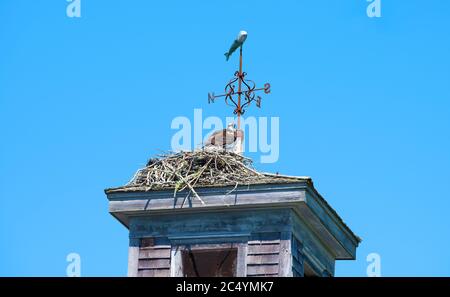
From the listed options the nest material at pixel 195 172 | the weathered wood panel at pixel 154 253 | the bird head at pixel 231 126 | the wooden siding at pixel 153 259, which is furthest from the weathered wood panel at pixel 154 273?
the bird head at pixel 231 126

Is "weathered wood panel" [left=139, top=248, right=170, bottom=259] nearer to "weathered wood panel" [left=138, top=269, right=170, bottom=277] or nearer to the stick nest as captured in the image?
"weathered wood panel" [left=138, top=269, right=170, bottom=277]

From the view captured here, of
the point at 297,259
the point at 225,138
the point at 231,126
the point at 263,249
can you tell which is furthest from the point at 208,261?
the point at 231,126

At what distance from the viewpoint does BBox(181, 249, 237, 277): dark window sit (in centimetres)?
2181

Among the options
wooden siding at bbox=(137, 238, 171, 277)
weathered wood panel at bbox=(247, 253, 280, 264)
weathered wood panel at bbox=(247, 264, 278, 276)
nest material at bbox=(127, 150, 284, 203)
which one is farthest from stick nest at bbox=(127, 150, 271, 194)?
weathered wood panel at bbox=(247, 264, 278, 276)

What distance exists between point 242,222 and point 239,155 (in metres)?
1.11

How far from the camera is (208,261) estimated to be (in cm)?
2212

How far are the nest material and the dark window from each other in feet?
2.40

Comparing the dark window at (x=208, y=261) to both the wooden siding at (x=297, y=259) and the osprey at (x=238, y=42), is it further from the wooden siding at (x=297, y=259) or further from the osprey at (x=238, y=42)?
the osprey at (x=238, y=42)

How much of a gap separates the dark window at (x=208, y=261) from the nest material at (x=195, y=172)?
2.40 ft

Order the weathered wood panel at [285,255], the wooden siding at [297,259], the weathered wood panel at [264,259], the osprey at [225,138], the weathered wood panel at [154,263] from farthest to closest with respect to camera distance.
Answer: the osprey at [225,138], the weathered wood panel at [154,263], the wooden siding at [297,259], the weathered wood panel at [264,259], the weathered wood panel at [285,255]

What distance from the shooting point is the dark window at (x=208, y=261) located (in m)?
21.8

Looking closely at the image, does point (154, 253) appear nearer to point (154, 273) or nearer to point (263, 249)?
point (154, 273)
